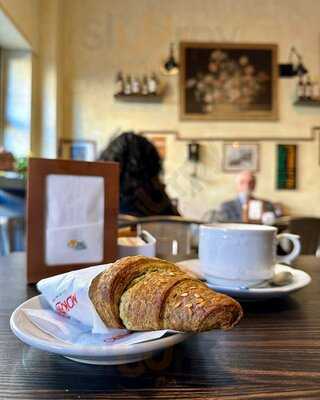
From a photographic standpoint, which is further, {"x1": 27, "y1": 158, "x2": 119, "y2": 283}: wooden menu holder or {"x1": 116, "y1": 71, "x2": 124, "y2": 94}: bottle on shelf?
{"x1": 116, "y1": 71, "x2": 124, "y2": 94}: bottle on shelf

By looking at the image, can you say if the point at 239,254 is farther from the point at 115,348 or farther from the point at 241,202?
the point at 241,202

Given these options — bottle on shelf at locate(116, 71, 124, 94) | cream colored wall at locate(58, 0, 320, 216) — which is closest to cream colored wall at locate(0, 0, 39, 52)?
cream colored wall at locate(58, 0, 320, 216)

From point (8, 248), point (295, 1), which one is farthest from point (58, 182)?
point (295, 1)

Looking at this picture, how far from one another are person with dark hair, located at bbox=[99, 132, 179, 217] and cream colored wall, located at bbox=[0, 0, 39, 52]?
142 cm

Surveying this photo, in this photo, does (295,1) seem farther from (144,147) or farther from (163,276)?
(163,276)

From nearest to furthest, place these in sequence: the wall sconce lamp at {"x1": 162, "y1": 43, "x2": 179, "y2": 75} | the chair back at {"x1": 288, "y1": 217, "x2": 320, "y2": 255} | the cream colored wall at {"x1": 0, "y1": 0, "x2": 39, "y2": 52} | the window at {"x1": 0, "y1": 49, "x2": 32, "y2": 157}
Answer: the chair back at {"x1": 288, "y1": 217, "x2": 320, "y2": 255}
the cream colored wall at {"x1": 0, "y1": 0, "x2": 39, "y2": 52}
the window at {"x1": 0, "y1": 49, "x2": 32, "y2": 157}
the wall sconce lamp at {"x1": 162, "y1": 43, "x2": 179, "y2": 75}

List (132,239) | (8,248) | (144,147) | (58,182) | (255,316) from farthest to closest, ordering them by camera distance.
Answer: (8,248) < (144,147) < (132,239) < (58,182) < (255,316)

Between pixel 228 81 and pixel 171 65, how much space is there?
2.06 ft

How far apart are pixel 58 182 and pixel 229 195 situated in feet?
11.5

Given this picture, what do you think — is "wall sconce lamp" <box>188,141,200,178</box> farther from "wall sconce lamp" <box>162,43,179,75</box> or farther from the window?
the window

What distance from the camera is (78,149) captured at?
4.10 m

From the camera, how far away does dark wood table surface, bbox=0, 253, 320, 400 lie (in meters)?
0.37

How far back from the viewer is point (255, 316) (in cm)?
61

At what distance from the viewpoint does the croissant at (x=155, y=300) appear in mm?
390
